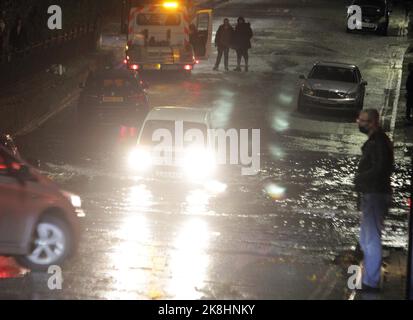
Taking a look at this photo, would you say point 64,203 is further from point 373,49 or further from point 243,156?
point 373,49

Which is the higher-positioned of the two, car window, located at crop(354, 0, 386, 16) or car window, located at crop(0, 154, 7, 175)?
car window, located at crop(0, 154, 7, 175)

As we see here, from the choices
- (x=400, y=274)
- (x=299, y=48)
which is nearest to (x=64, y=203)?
(x=400, y=274)

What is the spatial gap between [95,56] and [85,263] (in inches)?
892

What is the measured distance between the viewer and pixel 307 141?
24.6m

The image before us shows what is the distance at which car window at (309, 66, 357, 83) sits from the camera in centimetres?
2945

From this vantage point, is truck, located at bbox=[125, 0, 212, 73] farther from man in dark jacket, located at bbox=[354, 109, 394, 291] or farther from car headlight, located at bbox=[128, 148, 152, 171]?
man in dark jacket, located at bbox=[354, 109, 394, 291]

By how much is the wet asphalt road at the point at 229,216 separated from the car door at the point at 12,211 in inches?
18.4

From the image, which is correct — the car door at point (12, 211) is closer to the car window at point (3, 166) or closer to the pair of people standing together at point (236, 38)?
the car window at point (3, 166)

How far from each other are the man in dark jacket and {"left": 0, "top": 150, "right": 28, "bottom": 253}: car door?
13.0ft

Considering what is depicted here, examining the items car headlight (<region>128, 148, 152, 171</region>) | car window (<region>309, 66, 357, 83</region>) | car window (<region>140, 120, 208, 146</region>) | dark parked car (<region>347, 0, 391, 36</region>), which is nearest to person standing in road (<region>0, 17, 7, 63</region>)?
car window (<region>309, 66, 357, 83</region>)

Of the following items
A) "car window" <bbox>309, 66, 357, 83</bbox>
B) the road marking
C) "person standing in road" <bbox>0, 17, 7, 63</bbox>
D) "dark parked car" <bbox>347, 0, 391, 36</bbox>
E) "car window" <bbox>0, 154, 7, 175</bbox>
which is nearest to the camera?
"car window" <bbox>0, 154, 7, 175</bbox>

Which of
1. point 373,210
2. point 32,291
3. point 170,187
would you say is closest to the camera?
point 32,291

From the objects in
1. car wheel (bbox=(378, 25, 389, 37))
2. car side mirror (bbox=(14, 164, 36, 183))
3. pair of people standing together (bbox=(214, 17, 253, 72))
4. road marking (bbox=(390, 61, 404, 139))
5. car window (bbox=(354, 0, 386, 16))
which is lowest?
road marking (bbox=(390, 61, 404, 139))

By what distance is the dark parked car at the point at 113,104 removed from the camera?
23719 millimetres
